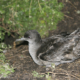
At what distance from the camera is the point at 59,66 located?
5.35 m

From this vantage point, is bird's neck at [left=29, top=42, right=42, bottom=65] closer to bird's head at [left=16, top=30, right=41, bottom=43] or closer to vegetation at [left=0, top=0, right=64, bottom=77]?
bird's head at [left=16, top=30, right=41, bottom=43]

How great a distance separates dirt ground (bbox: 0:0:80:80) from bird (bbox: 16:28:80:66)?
265 millimetres

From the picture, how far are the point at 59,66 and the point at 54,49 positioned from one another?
29.6 inches

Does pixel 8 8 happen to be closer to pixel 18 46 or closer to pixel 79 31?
pixel 18 46

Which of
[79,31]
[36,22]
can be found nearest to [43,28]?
[36,22]

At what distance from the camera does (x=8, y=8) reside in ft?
22.2

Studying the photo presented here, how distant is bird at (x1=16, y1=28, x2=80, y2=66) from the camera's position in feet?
17.5

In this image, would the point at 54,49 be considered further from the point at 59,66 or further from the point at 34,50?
the point at 34,50

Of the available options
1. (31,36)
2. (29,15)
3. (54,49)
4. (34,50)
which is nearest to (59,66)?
(54,49)

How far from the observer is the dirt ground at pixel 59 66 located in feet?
15.6

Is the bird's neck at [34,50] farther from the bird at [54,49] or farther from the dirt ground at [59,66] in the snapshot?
the dirt ground at [59,66]

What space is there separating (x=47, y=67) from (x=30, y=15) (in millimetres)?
2963

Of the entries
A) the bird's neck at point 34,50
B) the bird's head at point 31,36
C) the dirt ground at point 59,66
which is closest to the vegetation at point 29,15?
the dirt ground at point 59,66

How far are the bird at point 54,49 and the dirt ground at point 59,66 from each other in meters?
0.26
